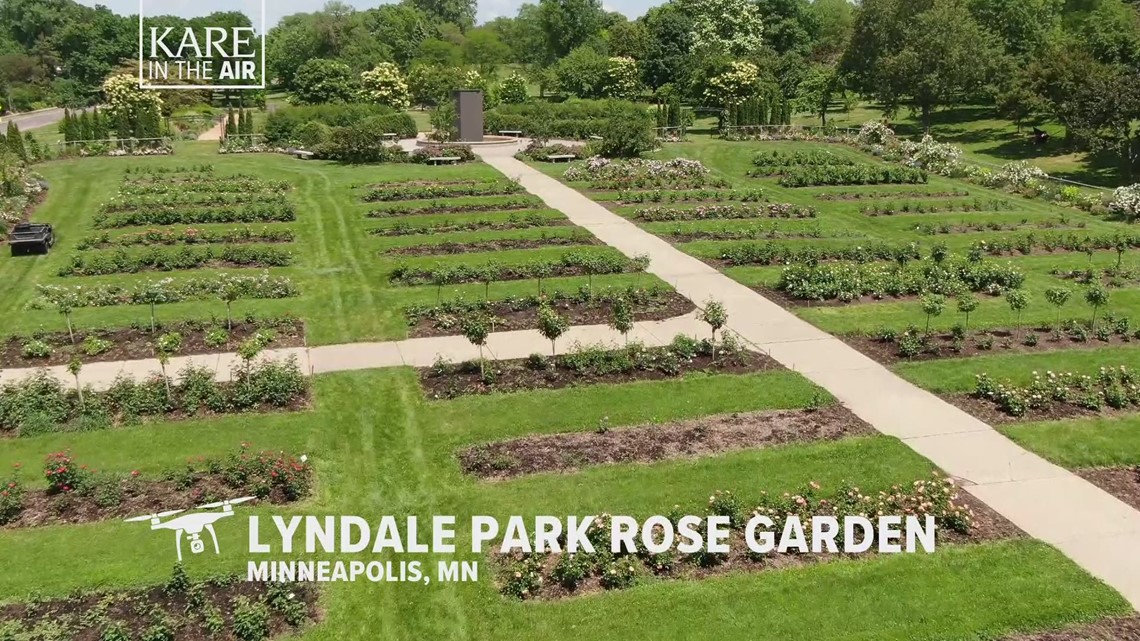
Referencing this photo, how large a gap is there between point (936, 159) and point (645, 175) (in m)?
14.4

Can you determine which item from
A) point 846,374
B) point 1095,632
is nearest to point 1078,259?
point 846,374

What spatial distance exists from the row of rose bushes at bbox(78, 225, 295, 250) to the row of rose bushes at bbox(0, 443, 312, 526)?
14.6 meters

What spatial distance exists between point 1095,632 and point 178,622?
1069 cm

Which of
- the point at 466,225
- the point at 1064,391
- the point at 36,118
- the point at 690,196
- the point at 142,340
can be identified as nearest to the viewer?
the point at 1064,391

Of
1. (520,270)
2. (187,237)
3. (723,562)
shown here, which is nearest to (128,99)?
(187,237)

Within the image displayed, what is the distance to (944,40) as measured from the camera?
4931cm

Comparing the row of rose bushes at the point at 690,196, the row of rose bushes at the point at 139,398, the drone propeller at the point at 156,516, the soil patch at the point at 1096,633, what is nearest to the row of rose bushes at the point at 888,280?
the row of rose bushes at the point at 690,196

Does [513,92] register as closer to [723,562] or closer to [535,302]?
[535,302]

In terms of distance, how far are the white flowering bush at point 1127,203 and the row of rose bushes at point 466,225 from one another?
20.4 m

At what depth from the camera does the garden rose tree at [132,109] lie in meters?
44.6

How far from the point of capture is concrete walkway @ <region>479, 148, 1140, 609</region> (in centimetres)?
1195

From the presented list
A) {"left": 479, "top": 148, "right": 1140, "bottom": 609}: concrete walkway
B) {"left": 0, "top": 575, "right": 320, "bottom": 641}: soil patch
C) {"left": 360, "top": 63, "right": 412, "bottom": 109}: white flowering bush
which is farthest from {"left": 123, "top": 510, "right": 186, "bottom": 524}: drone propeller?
{"left": 360, "top": 63, "right": 412, "bottom": 109}: white flowering bush

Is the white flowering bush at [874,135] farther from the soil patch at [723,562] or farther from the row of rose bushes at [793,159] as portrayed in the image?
the soil patch at [723,562]

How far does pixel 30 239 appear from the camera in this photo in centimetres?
2547
